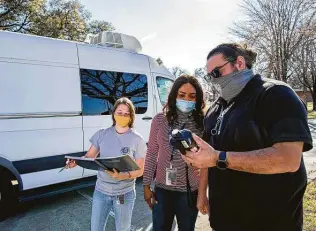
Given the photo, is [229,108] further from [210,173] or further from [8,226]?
[8,226]

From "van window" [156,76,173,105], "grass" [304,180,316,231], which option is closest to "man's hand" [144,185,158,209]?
"grass" [304,180,316,231]

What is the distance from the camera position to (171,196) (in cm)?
268

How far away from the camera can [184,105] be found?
9.20ft

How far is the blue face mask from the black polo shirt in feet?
→ 2.99

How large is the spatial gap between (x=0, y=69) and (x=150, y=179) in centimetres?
294

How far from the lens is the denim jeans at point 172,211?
2633 mm

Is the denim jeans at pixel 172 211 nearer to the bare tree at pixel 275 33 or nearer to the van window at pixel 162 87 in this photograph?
the van window at pixel 162 87

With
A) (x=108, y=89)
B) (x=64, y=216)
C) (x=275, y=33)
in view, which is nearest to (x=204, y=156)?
(x=64, y=216)

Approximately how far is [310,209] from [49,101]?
174 inches

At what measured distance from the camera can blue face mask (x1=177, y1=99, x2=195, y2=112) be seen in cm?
280

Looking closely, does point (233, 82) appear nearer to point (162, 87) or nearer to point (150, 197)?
point (150, 197)

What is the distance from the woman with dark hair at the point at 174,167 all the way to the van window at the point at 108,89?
270cm

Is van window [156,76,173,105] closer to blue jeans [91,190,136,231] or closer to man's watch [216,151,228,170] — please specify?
blue jeans [91,190,136,231]

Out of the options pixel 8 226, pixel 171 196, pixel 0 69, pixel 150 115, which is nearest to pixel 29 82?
pixel 0 69
